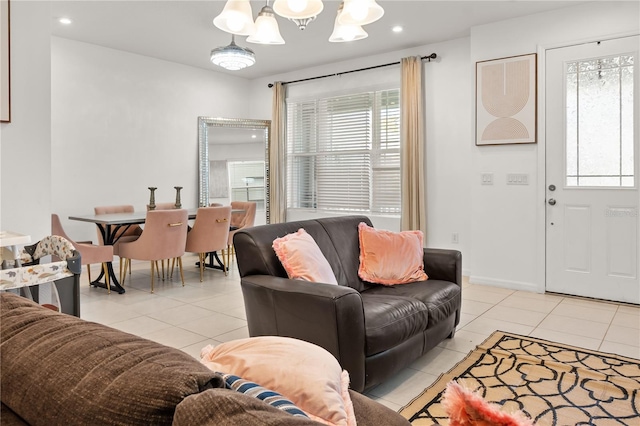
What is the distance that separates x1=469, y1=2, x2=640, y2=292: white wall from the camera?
4191 millimetres

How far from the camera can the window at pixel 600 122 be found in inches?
156

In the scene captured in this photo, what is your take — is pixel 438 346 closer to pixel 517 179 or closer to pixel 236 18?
pixel 517 179

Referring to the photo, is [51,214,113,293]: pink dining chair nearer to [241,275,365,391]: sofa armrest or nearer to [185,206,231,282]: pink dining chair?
[185,206,231,282]: pink dining chair

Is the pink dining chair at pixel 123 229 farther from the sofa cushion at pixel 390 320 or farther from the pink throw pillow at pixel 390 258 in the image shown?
the sofa cushion at pixel 390 320

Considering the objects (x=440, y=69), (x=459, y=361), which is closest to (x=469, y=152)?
(x=440, y=69)

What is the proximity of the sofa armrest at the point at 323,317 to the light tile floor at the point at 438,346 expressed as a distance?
364 mm

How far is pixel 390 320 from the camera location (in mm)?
2268

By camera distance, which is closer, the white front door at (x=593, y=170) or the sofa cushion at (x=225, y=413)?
the sofa cushion at (x=225, y=413)

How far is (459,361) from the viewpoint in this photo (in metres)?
2.71

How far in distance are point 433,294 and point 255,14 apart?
327 cm

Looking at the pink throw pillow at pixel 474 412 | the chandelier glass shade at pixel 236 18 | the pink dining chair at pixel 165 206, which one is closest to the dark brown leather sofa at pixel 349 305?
the chandelier glass shade at pixel 236 18

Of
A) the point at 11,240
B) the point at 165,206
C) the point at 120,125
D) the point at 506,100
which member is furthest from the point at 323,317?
the point at 120,125

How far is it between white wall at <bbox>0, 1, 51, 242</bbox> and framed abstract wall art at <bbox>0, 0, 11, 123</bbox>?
0.03 meters

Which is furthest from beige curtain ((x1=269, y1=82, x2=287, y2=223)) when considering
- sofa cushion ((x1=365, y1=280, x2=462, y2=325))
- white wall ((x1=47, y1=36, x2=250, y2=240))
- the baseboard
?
sofa cushion ((x1=365, y1=280, x2=462, y2=325))
